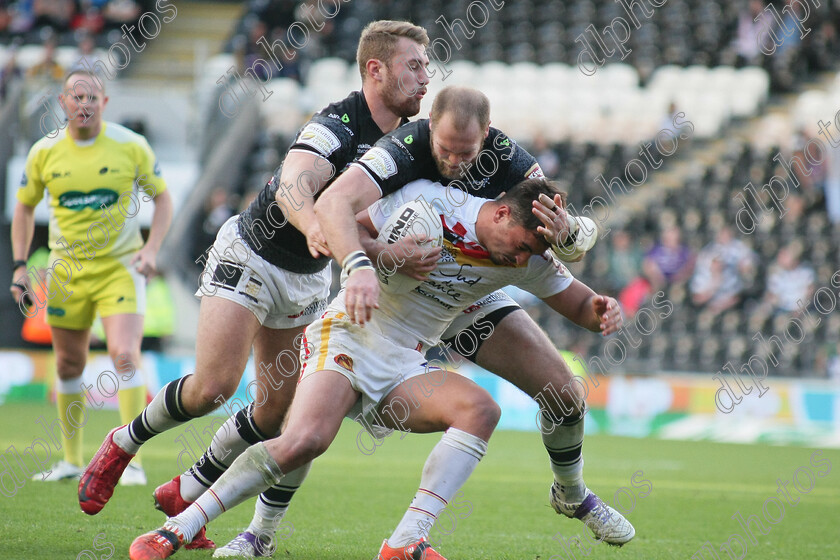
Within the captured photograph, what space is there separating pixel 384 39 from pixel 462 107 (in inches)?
36.2

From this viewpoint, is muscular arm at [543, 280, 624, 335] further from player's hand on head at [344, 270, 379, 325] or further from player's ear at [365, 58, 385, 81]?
player's ear at [365, 58, 385, 81]

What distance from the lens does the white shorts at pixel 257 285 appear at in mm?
5141

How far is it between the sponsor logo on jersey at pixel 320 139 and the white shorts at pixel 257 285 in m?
0.70

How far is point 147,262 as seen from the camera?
6.77 metres

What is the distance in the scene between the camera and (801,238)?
15.3 metres

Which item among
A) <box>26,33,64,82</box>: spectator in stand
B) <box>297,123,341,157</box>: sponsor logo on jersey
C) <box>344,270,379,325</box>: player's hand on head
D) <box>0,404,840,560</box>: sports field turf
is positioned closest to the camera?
<box>344,270,379,325</box>: player's hand on head

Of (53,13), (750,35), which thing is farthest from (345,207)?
(53,13)

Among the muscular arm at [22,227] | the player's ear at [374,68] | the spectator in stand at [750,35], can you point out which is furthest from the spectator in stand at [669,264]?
the player's ear at [374,68]

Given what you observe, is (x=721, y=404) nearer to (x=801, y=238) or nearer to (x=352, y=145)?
(x=801, y=238)

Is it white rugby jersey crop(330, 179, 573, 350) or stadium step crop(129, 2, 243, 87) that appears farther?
stadium step crop(129, 2, 243, 87)

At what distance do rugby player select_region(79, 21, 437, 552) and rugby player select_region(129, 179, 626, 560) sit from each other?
537mm

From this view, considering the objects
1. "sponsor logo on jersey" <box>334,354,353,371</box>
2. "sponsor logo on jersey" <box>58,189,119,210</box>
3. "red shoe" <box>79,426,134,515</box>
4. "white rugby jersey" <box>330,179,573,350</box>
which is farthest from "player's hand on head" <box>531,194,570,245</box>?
"sponsor logo on jersey" <box>58,189,119,210</box>

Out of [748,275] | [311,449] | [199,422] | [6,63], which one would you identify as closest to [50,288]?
[311,449]

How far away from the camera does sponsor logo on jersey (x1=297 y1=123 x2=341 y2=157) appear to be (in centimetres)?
486
